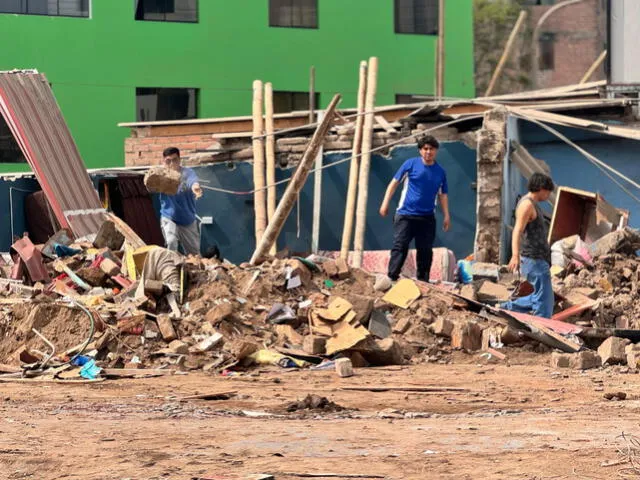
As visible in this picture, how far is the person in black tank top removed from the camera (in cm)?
1338

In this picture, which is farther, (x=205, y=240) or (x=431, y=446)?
(x=205, y=240)

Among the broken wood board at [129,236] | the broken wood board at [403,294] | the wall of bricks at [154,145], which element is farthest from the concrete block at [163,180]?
the wall of bricks at [154,145]

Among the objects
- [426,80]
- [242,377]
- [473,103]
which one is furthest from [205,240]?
[426,80]

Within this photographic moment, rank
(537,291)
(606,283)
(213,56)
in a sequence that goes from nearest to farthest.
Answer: (537,291), (606,283), (213,56)

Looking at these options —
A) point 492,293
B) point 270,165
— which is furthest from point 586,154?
point 270,165

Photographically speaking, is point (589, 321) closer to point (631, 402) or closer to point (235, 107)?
point (631, 402)

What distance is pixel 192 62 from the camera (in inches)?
1160

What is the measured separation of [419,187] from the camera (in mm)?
15867

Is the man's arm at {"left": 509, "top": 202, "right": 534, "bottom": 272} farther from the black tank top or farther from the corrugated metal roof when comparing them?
the corrugated metal roof

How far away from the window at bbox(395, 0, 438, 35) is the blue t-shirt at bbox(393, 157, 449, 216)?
1537 centimetres

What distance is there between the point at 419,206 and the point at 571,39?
38.1 m

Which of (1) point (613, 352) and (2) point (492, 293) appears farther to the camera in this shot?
(2) point (492, 293)

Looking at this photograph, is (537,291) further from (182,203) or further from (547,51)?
(547,51)

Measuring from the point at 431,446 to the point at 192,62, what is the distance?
887 inches
